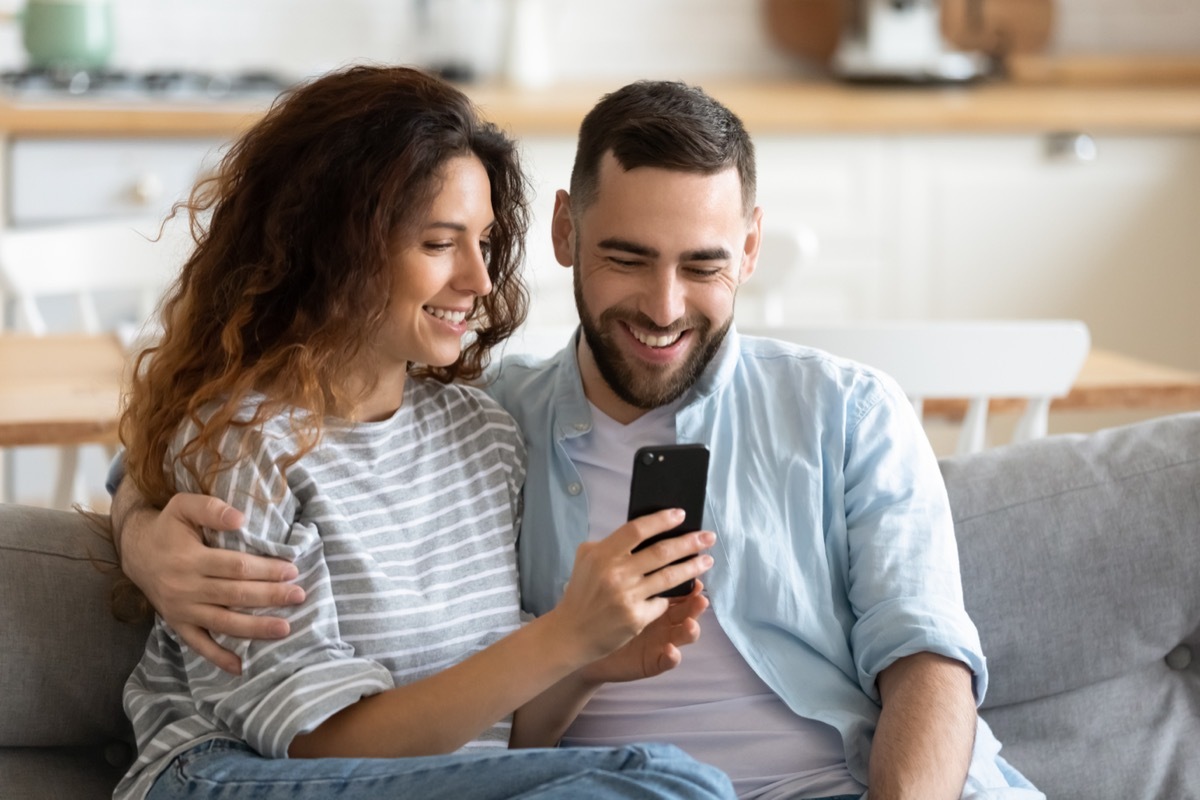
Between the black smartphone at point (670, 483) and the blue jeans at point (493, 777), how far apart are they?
18 centimetres

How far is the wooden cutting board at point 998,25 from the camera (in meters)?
4.44

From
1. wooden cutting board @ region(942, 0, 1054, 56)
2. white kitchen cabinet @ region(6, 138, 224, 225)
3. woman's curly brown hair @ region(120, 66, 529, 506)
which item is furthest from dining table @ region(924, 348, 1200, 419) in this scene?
wooden cutting board @ region(942, 0, 1054, 56)

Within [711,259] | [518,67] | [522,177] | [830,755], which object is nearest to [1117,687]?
[830,755]

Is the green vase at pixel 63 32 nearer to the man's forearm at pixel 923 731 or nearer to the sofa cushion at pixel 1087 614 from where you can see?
the sofa cushion at pixel 1087 614

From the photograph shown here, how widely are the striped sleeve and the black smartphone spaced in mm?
273

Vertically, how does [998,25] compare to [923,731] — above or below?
above

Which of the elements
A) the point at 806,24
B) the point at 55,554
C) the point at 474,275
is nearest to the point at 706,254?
the point at 474,275

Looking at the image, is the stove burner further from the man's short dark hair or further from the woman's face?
the woman's face

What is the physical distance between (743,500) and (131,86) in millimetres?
2522

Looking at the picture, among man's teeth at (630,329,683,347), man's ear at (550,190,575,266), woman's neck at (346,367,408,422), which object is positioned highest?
man's ear at (550,190,575,266)

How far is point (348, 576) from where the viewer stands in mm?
1474

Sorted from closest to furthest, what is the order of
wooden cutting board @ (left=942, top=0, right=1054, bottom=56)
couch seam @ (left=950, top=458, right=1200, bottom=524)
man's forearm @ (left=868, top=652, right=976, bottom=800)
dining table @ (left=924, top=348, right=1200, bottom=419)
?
man's forearm @ (left=868, top=652, right=976, bottom=800) < couch seam @ (left=950, top=458, right=1200, bottom=524) < dining table @ (left=924, top=348, right=1200, bottom=419) < wooden cutting board @ (left=942, top=0, right=1054, bottom=56)

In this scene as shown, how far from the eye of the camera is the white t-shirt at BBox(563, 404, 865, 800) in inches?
62.6

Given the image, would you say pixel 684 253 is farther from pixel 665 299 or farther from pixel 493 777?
pixel 493 777
